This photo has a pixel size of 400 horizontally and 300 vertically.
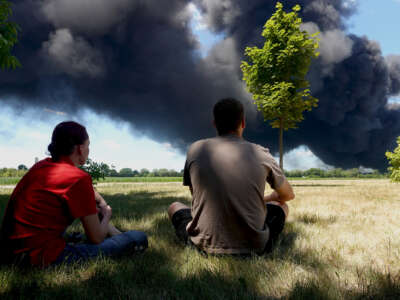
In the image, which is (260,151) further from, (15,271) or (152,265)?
(15,271)

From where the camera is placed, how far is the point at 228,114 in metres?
2.78

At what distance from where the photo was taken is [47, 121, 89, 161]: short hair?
2.59m

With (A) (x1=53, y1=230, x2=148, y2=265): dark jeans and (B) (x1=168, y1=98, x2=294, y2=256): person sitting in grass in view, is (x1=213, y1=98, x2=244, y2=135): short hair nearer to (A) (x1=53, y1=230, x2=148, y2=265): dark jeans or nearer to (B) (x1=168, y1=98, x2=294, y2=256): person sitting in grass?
(B) (x1=168, y1=98, x2=294, y2=256): person sitting in grass

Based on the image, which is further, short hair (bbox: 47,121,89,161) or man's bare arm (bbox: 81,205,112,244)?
short hair (bbox: 47,121,89,161)

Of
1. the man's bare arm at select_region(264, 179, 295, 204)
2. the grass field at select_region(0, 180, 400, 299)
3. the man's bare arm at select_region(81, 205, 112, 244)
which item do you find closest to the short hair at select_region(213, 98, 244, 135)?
the man's bare arm at select_region(264, 179, 295, 204)

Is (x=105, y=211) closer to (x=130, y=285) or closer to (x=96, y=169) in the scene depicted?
(x=130, y=285)

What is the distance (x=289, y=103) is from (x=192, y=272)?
1941cm

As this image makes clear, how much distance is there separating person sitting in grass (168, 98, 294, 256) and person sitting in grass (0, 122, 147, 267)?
3.44 feet

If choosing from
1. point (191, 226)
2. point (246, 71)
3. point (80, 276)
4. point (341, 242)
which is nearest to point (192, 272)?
point (191, 226)

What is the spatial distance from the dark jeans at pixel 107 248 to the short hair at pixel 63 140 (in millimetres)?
980

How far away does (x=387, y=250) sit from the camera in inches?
132

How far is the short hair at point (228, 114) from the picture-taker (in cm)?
274

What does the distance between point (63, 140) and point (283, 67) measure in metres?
20.8

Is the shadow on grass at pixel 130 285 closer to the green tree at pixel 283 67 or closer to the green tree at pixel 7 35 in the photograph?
the green tree at pixel 7 35
